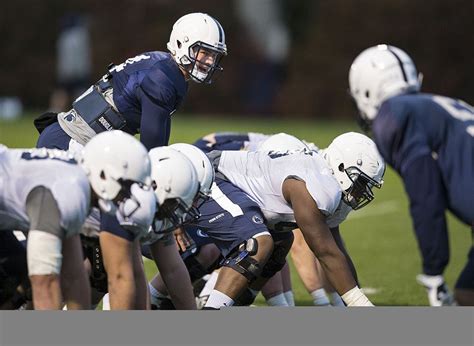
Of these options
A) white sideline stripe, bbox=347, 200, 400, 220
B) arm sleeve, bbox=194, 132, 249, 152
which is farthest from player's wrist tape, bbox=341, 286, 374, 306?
white sideline stripe, bbox=347, 200, 400, 220

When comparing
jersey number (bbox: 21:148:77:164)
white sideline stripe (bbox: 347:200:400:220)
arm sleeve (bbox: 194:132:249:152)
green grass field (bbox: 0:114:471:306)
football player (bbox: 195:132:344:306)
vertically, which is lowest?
white sideline stripe (bbox: 347:200:400:220)

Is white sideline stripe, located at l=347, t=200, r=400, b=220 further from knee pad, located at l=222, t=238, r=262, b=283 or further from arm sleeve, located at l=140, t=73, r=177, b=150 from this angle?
knee pad, located at l=222, t=238, r=262, b=283

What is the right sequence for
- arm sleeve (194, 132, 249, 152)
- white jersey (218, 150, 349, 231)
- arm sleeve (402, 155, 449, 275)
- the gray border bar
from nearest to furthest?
the gray border bar → arm sleeve (402, 155, 449, 275) → white jersey (218, 150, 349, 231) → arm sleeve (194, 132, 249, 152)

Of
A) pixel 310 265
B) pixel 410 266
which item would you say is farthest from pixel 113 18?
pixel 310 265

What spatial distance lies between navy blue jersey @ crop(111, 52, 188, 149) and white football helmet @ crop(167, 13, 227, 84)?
7 centimetres

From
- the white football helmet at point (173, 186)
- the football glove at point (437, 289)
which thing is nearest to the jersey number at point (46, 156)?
the white football helmet at point (173, 186)

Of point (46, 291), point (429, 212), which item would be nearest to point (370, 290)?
point (429, 212)

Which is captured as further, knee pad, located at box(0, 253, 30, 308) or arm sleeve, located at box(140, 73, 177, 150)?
arm sleeve, located at box(140, 73, 177, 150)

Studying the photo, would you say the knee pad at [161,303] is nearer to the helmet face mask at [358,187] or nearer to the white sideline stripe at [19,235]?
the white sideline stripe at [19,235]

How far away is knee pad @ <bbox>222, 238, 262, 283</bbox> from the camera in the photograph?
6.26 meters

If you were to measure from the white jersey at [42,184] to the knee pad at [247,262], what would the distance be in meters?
1.28

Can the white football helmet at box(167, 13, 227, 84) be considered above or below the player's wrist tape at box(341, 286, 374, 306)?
above

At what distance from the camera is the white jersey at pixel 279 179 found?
21.0 ft

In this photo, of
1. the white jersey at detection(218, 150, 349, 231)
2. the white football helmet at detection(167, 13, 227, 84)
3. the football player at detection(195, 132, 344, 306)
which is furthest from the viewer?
the football player at detection(195, 132, 344, 306)
